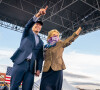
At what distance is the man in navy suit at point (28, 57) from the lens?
1.55 m

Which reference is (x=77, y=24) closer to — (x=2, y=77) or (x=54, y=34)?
(x=2, y=77)

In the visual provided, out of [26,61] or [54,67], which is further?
[54,67]

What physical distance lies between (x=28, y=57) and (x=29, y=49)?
0.30 ft

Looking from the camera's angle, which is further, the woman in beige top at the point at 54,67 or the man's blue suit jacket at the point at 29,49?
the woman in beige top at the point at 54,67

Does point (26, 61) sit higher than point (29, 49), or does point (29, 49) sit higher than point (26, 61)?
point (29, 49)

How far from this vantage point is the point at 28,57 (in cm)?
162

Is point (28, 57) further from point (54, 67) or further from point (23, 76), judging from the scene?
point (54, 67)

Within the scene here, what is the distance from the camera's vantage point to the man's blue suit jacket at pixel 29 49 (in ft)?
5.30

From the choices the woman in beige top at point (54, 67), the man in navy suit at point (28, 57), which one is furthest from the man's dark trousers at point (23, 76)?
the woman in beige top at point (54, 67)

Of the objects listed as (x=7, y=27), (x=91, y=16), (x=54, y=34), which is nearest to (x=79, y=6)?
(x=91, y=16)

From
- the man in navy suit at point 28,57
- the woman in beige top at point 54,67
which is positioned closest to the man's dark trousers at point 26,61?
the man in navy suit at point 28,57

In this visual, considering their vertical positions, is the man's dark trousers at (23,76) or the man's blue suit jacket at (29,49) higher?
the man's blue suit jacket at (29,49)

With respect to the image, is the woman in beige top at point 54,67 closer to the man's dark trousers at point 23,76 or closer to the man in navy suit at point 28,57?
the man in navy suit at point 28,57

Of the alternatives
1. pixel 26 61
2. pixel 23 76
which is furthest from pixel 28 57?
pixel 23 76
